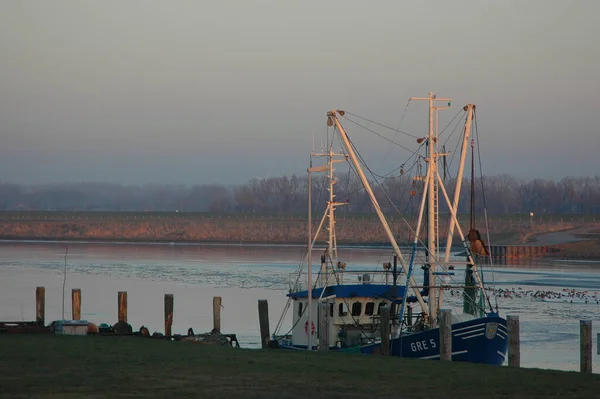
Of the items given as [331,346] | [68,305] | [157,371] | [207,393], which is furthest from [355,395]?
[68,305]

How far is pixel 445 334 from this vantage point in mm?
28828

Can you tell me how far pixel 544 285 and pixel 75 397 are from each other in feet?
204

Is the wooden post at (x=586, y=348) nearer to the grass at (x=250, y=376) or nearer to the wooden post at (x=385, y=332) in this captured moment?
the grass at (x=250, y=376)

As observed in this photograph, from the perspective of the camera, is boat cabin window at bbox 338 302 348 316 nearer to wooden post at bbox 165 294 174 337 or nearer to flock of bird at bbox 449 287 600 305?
wooden post at bbox 165 294 174 337

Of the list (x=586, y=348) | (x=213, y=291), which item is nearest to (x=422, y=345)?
(x=586, y=348)

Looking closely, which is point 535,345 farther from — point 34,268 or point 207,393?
point 34,268

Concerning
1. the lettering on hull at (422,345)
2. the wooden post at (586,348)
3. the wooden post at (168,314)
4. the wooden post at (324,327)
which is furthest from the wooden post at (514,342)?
the wooden post at (168,314)

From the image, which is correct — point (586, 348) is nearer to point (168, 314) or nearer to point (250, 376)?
point (250, 376)

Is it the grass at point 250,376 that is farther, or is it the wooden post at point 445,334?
the wooden post at point 445,334

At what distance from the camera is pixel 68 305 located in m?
56.2

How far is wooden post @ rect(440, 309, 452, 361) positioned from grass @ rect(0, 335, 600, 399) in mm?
2205

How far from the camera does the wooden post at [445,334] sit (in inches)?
1123

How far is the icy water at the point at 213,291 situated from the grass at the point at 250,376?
12063 mm

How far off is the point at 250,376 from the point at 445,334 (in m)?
8.87
